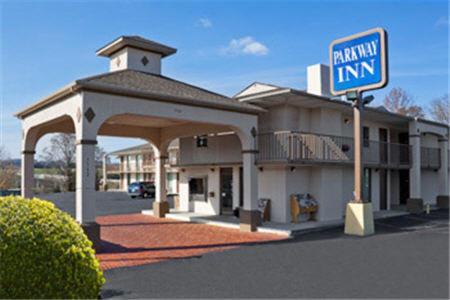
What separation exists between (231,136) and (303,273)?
10419 mm

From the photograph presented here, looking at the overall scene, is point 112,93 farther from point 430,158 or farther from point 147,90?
point 430,158

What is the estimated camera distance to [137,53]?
1578 centimetres

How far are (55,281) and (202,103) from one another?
31.1 feet

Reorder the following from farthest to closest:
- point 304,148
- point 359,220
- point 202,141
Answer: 1. point 202,141
2. point 304,148
3. point 359,220

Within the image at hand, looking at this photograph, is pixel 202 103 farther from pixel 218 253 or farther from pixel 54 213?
pixel 54 213

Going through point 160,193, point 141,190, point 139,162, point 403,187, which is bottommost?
point 141,190

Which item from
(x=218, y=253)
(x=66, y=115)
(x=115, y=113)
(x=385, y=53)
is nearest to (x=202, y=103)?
(x=115, y=113)

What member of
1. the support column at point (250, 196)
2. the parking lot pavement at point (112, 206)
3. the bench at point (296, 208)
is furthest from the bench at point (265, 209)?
the parking lot pavement at point (112, 206)

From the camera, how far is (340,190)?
17.6 meters

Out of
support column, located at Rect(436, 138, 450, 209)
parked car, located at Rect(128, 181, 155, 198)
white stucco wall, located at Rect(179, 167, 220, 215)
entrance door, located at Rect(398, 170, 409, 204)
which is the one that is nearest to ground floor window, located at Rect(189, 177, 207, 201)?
white stucco wall, located at Rect(179, 167, 220, 215)

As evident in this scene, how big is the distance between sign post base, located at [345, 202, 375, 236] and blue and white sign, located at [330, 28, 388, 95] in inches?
160

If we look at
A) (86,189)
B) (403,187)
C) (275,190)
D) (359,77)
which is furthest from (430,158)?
(86,189)

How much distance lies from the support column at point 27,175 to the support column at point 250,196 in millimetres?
7972

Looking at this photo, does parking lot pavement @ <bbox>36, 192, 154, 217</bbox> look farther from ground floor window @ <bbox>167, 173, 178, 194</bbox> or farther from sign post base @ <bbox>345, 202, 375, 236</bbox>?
sign post base @ <bbox>345, 202, 375, 236</bbox>
